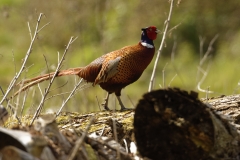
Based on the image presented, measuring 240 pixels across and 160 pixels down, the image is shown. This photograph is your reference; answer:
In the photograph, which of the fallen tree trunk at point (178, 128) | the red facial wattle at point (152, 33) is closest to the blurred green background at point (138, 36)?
the red facial wattle at point (152, 33)

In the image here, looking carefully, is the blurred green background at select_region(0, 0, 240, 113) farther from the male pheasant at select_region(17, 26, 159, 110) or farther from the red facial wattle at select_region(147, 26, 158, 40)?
the male pheasant at select_region(17, 26, 159, 110)

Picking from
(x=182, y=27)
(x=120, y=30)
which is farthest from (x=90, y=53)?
(x=182, y=27)

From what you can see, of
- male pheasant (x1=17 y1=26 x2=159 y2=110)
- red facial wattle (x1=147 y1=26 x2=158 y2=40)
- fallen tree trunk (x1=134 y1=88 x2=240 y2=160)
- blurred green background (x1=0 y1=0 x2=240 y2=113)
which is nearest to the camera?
fallen tree trunk (x1=134 y1=88 x2=240 y2=160)

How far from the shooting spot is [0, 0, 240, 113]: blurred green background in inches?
391

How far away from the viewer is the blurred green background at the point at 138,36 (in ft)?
32.6

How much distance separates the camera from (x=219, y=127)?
9.70ft

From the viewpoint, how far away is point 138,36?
1164 centimetres

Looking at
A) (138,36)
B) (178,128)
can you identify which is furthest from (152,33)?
(138,36)

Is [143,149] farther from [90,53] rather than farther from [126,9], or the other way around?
[126,9]

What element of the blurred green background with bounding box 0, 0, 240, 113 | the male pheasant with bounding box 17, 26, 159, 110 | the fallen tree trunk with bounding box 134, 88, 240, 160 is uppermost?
the fallen tree trunk with bounding box 134, 88, 240, 160

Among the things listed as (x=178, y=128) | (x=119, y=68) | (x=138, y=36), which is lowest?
(x=138, y=36)

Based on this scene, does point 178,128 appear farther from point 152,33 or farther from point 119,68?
point 152,33

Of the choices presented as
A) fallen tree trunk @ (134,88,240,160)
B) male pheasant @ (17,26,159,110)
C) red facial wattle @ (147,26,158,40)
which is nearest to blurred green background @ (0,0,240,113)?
red facial wattle @ (147,26,158,40)

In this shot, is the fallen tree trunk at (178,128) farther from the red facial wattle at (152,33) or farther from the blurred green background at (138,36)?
the blurred green background at (138,36)
